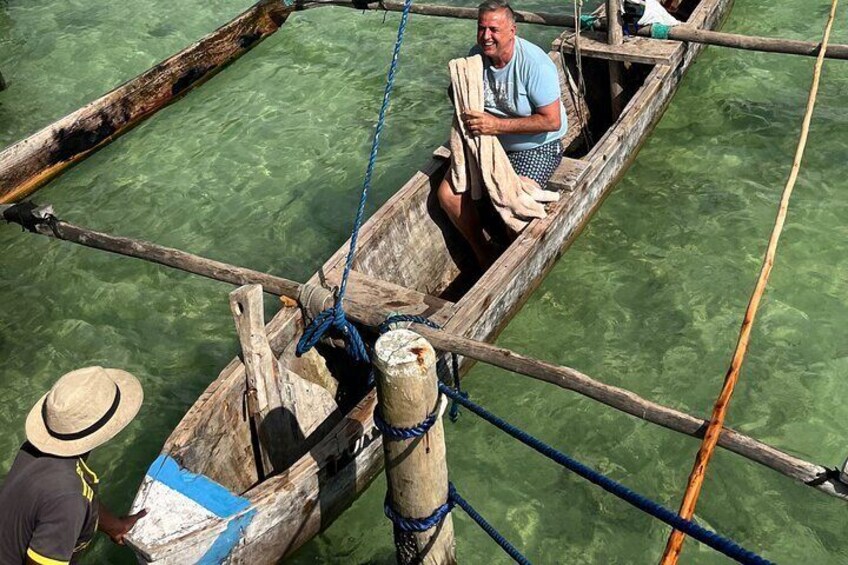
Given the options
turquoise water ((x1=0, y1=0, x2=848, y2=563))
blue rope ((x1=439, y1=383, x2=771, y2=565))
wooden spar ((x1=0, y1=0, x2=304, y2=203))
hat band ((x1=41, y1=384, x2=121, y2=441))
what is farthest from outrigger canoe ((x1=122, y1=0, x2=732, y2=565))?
wooden spar ((x1=0, y1=0, x2=304, y2=203))

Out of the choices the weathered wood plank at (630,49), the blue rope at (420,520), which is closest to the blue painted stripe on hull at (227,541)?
the blue rope at (420,520)

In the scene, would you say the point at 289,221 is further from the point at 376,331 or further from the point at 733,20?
the point at 733,20

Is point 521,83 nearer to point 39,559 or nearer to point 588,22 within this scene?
point 588,22

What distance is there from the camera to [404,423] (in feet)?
11.3

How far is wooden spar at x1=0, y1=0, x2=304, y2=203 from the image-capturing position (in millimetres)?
7945

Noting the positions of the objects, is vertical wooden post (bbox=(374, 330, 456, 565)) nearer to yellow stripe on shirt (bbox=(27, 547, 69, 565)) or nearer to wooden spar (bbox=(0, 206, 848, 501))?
wooden spar (bbox=(0, 206, 848, 501))

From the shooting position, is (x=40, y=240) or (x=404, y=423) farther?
(x=40, y=240)

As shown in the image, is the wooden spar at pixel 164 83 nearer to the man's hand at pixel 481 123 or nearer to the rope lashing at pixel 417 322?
the man's hand at pixel 481 123

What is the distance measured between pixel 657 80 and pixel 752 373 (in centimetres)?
293

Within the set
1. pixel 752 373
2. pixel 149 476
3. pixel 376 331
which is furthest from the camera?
pixel 752 373

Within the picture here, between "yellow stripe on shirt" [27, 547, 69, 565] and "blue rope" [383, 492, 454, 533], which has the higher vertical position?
"yellow stripe on shirt" [27, 547, 69, 565]

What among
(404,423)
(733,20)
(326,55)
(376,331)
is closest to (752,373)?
(376,331)

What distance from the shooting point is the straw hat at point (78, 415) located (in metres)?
3.36

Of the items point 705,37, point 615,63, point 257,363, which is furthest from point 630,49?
point 257,363
